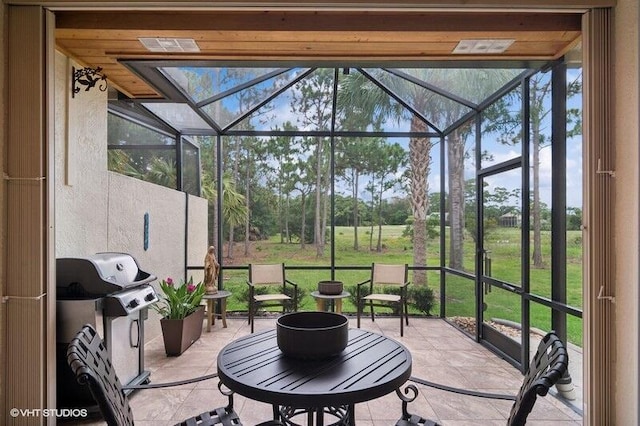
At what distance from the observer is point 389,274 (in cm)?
520

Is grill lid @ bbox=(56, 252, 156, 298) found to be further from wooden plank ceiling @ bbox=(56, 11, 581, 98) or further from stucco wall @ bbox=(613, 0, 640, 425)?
stucco wall @ bbox=(613, 0, 640, 425)

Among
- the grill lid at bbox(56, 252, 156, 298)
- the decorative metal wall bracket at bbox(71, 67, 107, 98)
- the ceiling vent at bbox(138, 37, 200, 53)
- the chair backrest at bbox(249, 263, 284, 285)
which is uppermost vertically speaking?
the ceiling vent at bbox(138, 37, 200, 53)

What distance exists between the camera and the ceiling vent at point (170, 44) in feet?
8.57

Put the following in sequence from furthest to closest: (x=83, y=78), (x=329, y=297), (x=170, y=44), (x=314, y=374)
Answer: (x=329, y=297), (x=83, y=78), (x=170, y=44), (x=314, y=374)

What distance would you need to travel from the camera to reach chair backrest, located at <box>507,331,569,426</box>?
1.29m

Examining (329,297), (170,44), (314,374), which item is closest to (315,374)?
(314,374)

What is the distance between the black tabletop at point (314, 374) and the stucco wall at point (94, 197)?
202 centimetres

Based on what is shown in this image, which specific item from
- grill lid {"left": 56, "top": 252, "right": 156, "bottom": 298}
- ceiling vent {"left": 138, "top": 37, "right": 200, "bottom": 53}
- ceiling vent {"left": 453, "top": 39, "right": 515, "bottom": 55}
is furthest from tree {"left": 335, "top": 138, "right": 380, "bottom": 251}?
grill lid {"left": 56, "top": 252, "right": 156, "bottom": 298}

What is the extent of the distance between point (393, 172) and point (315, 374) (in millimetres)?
4577

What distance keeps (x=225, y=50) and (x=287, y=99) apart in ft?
7.59

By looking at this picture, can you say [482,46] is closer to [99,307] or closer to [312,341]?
[312,341]

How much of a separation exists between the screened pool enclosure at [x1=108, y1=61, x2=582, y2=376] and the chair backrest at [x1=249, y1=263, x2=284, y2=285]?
30 cm

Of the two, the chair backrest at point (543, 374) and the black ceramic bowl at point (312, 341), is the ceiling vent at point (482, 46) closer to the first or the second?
the chair backrest at point (543, 374)

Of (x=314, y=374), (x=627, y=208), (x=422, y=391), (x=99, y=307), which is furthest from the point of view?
(x=422, y=391)
